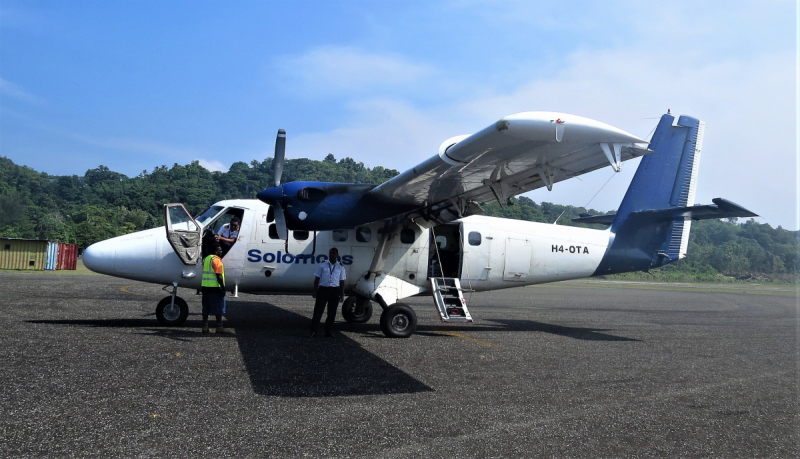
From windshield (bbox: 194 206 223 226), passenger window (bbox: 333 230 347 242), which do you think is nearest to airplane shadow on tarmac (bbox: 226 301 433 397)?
passenger window (bbox: 333 230 347 242)

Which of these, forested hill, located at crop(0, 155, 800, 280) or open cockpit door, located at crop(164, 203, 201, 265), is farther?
forested hill, located at crop(0, 155, 800, 280)

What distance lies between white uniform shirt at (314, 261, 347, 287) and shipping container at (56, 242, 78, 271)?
3761cm

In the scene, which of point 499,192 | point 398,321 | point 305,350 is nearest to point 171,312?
point 305,350

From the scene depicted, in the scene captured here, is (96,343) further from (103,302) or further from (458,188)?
(103,302)

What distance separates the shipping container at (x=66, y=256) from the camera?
1564 inches

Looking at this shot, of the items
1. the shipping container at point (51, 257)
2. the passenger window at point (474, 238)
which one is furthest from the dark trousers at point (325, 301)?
the shipping container at point (51, 257)

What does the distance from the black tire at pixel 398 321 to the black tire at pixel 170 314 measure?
3.92m

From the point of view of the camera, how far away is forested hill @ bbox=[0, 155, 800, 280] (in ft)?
173

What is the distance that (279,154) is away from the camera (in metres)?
11.6

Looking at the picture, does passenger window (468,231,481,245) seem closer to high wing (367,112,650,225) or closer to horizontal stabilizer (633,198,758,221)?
high wing (367,112,650,225)

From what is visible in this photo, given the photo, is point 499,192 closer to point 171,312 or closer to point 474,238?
point 474,238

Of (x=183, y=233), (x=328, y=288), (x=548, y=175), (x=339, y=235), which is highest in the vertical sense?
(x=548, y=175)

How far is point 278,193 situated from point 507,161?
14.7 ft

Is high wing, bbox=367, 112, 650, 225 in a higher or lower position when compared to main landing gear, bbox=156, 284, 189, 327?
higher
